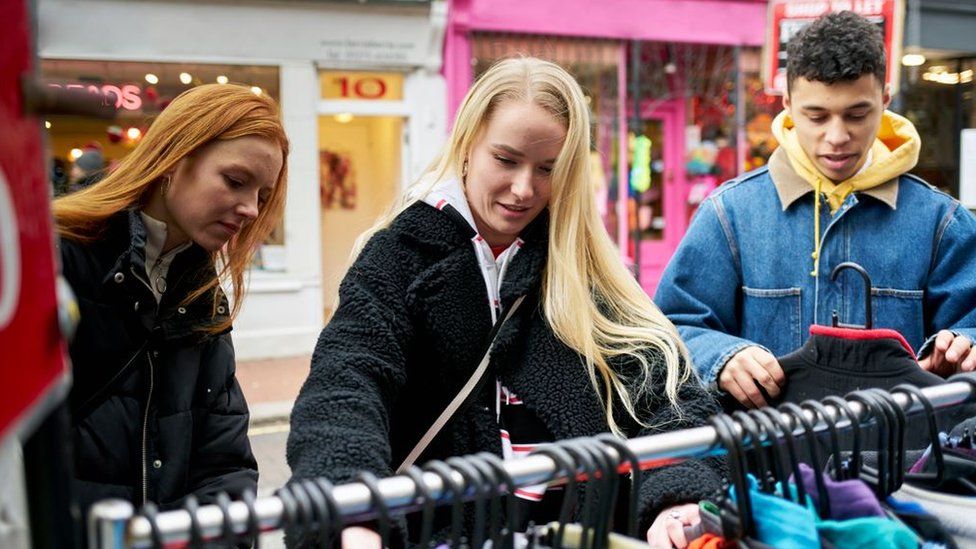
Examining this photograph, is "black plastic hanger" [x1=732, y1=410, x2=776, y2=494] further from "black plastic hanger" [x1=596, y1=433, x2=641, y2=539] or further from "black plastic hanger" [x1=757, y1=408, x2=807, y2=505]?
"black plastic hanger" [x1=596, y1=433, x2=641, y2=539]

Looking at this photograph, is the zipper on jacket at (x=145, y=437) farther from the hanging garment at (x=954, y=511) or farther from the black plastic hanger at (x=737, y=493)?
the hanging garment at (x=954, y=511)

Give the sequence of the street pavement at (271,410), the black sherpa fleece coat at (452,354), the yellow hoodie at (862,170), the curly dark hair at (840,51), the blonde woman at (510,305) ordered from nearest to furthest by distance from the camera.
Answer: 1. the black sherpa fleece coat at (452,354)
2. the blonde woman at (510,305)
3. the curly dark hair at (840,51)
4. the yellow hoodie at (862,170)
5. the street pavement at (271,410)

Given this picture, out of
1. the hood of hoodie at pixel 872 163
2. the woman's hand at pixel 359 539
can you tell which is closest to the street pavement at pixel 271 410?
the hood of hoodie at pixel 872 163

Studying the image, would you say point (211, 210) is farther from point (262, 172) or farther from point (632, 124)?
point (632, 124)

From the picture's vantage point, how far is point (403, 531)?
1.26 m

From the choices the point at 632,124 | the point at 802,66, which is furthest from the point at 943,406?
the point at 632,124

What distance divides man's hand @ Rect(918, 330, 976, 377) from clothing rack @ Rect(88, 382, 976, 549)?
79 cm

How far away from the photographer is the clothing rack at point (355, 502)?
91 cm

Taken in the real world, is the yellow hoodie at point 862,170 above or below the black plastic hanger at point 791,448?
above

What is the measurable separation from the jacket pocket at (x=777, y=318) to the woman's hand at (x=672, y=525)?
977mm

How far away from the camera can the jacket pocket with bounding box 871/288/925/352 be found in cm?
226

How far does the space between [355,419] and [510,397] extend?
43cm

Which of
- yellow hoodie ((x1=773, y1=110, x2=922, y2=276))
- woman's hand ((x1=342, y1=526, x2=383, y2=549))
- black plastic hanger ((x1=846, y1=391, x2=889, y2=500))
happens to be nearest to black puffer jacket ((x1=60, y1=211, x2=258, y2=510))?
woman's hand ((x1=342, y1=526, x2=383, y2=549))

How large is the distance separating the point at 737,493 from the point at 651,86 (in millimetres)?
10241
